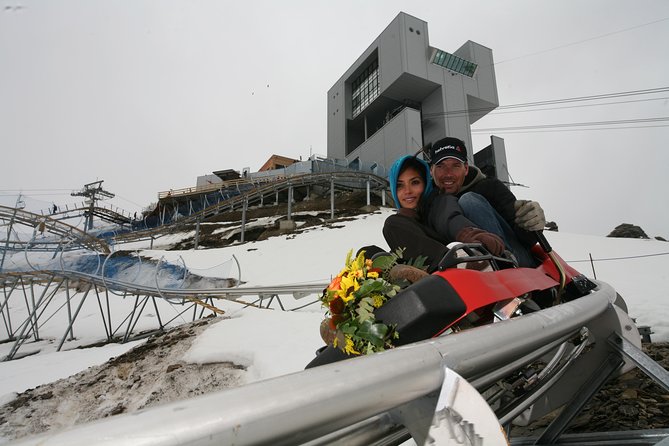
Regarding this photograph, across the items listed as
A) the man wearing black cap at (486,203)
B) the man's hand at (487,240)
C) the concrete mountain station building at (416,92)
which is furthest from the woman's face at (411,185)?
the concrete mountain station building at (416,92)

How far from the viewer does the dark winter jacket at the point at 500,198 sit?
7.91 ft

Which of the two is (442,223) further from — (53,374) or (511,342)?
(53,374)

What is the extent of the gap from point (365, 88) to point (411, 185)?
110 feet

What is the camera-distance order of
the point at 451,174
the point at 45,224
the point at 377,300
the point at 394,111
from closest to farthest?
the point at 377,300
the point at 451,174
the point at 45,224
the point at 394,111

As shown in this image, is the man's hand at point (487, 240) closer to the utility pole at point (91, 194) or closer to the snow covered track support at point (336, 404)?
the snow covered track support at point (336, 404)

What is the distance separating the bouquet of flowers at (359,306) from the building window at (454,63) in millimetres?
30857

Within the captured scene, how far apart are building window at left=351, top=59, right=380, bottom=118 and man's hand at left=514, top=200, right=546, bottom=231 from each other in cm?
3054

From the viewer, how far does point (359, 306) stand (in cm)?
134

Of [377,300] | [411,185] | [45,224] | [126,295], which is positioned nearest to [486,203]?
[411,185]

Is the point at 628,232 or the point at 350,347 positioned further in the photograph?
the point at 628,232

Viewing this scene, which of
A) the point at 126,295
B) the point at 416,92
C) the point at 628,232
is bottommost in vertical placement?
the point at 126,295

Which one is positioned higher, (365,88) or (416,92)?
(365,88)

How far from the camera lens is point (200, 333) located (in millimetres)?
6055

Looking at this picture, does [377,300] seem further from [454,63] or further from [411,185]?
[454,63]
